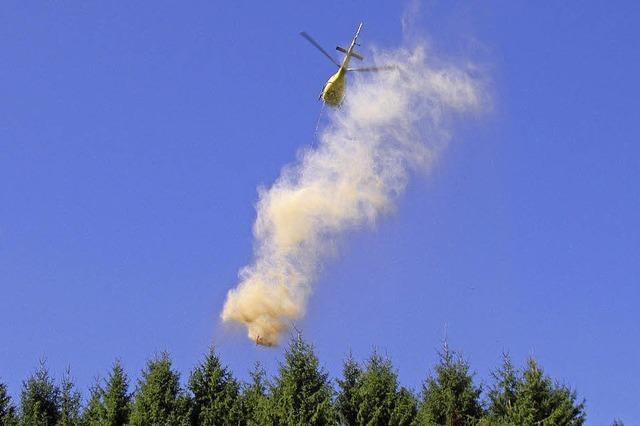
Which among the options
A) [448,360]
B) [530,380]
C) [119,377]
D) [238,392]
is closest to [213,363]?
[238,392]

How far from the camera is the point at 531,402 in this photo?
44.6 meters

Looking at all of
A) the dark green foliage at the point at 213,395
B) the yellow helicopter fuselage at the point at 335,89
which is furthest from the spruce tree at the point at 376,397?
the yellow helicopter fuselage at the point at 335,89

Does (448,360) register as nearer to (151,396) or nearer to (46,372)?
(151,396)

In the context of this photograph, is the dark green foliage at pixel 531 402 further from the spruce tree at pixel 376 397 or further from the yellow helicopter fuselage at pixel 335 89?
the yellow helicopter fuselage at pixel 335 89

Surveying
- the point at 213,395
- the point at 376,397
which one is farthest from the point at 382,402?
the point at 213,395

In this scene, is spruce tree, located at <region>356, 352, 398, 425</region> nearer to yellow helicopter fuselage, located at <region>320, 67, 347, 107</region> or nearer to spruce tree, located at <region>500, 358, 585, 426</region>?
spruce tree, located at <region>500, 358, 585, 426</region>

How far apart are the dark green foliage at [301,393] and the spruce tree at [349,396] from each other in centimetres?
161

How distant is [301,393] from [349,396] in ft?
11.8

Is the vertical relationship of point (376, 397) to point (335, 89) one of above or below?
below

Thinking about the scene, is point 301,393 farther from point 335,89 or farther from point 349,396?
point 335,89

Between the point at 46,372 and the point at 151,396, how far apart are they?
32.8 ft

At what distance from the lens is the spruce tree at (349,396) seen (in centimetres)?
4641

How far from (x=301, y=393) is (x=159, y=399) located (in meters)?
7.53

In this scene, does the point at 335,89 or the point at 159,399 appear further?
the point at 335,89
